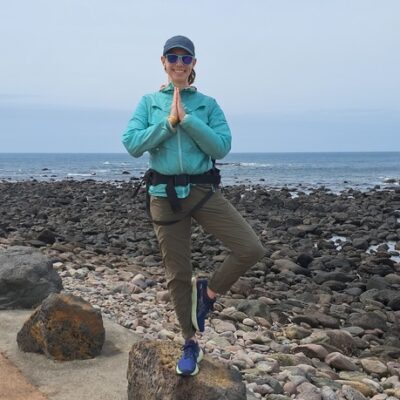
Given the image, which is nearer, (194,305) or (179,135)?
(179,135)

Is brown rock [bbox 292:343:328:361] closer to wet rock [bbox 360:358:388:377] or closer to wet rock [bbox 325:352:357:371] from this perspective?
wet rock [bbox 325:352:357:371]

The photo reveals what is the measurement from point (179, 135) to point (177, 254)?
0.79 meters

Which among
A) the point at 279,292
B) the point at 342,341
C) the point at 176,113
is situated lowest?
the point at 279,292

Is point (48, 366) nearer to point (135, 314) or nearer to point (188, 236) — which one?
point (188, 236)

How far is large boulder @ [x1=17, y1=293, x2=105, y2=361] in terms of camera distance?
14.9 feet

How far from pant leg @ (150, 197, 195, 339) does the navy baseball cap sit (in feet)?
3.16

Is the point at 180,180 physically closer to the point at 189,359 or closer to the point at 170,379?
the point at 189,359

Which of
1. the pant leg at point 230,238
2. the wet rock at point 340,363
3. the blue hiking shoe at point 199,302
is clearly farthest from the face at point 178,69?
the wet rock at point 340,363

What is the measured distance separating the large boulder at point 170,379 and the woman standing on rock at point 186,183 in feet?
0.27

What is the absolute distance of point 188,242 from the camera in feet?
12.3

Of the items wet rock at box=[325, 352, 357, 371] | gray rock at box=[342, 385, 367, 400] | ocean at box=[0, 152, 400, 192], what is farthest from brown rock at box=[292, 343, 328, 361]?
ocean at box=[0, 152, 400, 192]

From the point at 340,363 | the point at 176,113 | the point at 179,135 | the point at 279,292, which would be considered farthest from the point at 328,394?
the point at 279,292

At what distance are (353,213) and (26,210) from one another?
40.1 feet

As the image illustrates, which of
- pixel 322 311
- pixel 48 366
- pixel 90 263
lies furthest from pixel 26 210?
pixel 48 366
